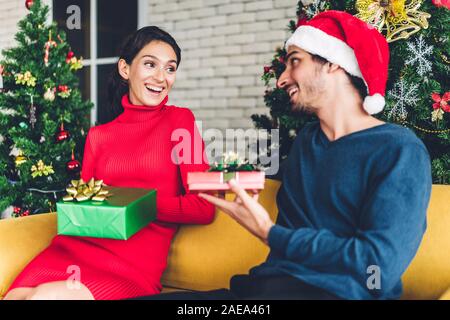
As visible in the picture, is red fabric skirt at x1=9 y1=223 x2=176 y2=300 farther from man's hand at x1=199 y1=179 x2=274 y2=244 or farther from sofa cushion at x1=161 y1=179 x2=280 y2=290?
man's hand at x1=199 y1=179 x2=274 y2=244

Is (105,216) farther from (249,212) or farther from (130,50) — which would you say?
(130,50)

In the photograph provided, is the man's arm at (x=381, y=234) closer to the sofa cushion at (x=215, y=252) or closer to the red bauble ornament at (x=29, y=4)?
the sofa cushion at (x=215, y=252)

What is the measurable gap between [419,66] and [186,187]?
113cm

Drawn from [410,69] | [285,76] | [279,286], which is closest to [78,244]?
[279,286]

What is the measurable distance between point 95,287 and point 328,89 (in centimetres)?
102

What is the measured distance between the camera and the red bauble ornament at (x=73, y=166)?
9.83 ft

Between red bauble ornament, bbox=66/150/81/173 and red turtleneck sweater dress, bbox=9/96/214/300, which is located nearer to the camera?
red turtleneck sweater dress, bbox=9/96/214/300

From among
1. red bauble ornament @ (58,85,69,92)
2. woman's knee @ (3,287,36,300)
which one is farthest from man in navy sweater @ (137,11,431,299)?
red bauble ornament @ (58,85,69,92)

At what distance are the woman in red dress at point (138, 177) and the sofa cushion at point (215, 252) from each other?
0.24 ft

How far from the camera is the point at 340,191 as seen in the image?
1358 mm

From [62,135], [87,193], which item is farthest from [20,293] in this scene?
[62,135]

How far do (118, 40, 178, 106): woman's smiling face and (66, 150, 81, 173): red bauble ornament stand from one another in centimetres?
115

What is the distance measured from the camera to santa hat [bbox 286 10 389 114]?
1403mm
